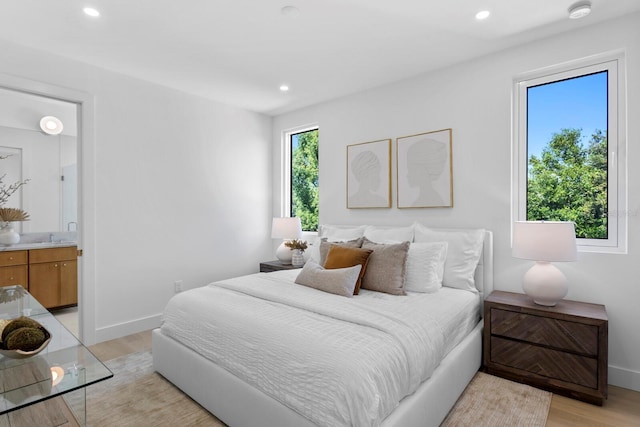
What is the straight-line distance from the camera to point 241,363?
5.95 ft

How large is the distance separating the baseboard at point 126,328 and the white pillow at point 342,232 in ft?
6.58

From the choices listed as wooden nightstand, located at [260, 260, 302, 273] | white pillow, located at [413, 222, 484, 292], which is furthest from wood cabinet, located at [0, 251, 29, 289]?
white pillow, located at [413, 222, 484, 292]

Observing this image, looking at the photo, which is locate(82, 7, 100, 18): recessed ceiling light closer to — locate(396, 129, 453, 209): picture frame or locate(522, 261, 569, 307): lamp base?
locate(396, 129, 453, 209): picture frame

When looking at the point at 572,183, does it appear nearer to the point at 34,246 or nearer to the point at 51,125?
the point at 34,246

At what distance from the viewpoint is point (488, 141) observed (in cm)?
295

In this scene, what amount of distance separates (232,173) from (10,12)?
2.37 meters

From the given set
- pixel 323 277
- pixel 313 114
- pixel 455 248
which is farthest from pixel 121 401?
pixel 313 114

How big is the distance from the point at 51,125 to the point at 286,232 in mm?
3411

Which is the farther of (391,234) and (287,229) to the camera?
(287,229)

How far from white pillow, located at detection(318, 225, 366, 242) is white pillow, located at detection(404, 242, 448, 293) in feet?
2.54

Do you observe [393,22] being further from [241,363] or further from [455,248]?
[241,363]

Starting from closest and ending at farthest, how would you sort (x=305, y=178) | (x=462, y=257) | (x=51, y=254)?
(x=462, y=257) → (x=51, y=254) → (x=305, y=178)

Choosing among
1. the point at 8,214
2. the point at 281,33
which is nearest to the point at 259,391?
the point at 281,33

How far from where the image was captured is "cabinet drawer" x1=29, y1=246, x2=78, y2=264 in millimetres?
3953
